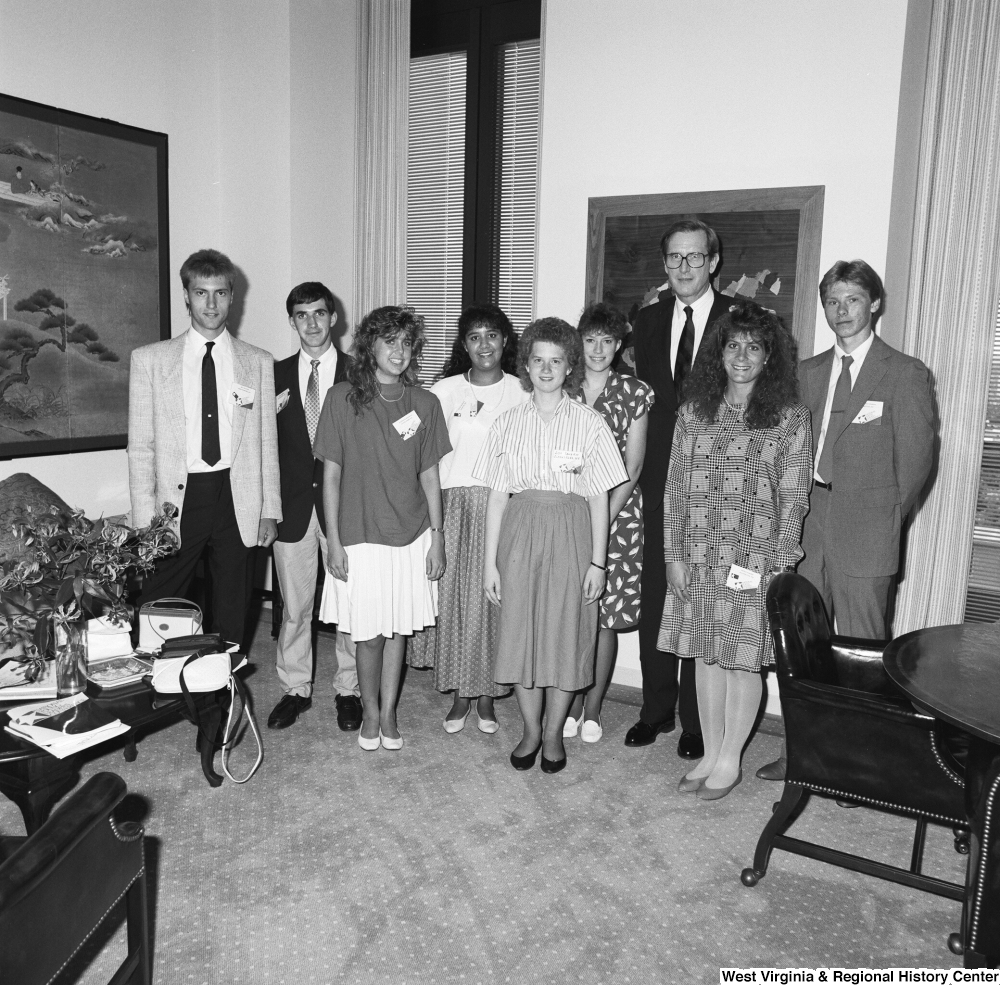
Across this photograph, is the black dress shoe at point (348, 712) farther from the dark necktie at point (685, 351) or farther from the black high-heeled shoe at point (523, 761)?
the dark necktie at point (685, 351)

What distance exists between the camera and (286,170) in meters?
4.89

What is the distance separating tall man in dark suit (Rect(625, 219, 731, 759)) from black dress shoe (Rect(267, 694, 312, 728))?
1.39 metres

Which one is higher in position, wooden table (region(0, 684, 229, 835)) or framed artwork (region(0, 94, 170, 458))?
framed artwork (region(0, 94, 170, 458))

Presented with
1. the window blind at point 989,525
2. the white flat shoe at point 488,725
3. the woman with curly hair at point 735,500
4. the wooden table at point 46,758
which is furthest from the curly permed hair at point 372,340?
the window blind at point 989,525

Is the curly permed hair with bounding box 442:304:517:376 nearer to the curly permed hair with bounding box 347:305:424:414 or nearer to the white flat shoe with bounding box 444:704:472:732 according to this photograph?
the curly permed hair with bounding box 347:305:424:414

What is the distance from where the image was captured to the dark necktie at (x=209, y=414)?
11.6ft

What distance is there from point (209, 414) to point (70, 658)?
1177 mm

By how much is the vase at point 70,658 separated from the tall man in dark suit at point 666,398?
2045mm

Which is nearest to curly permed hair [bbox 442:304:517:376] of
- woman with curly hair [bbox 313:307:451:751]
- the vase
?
woman with curly hair [bbox 313:307:451:751]

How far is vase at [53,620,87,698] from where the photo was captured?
8.75 ft

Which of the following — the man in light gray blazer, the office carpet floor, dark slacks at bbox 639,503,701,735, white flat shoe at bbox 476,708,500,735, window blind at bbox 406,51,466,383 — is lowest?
the office carpet floor

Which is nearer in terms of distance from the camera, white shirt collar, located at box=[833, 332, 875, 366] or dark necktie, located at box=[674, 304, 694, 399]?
white shirt collar, located at box=[833, 332, 875, 366]

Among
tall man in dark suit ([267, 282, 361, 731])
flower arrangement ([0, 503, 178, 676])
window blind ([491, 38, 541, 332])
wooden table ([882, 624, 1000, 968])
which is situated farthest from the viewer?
window blind ([491, 38, 541, 332])

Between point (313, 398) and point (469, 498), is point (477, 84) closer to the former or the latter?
point (313, 398)
